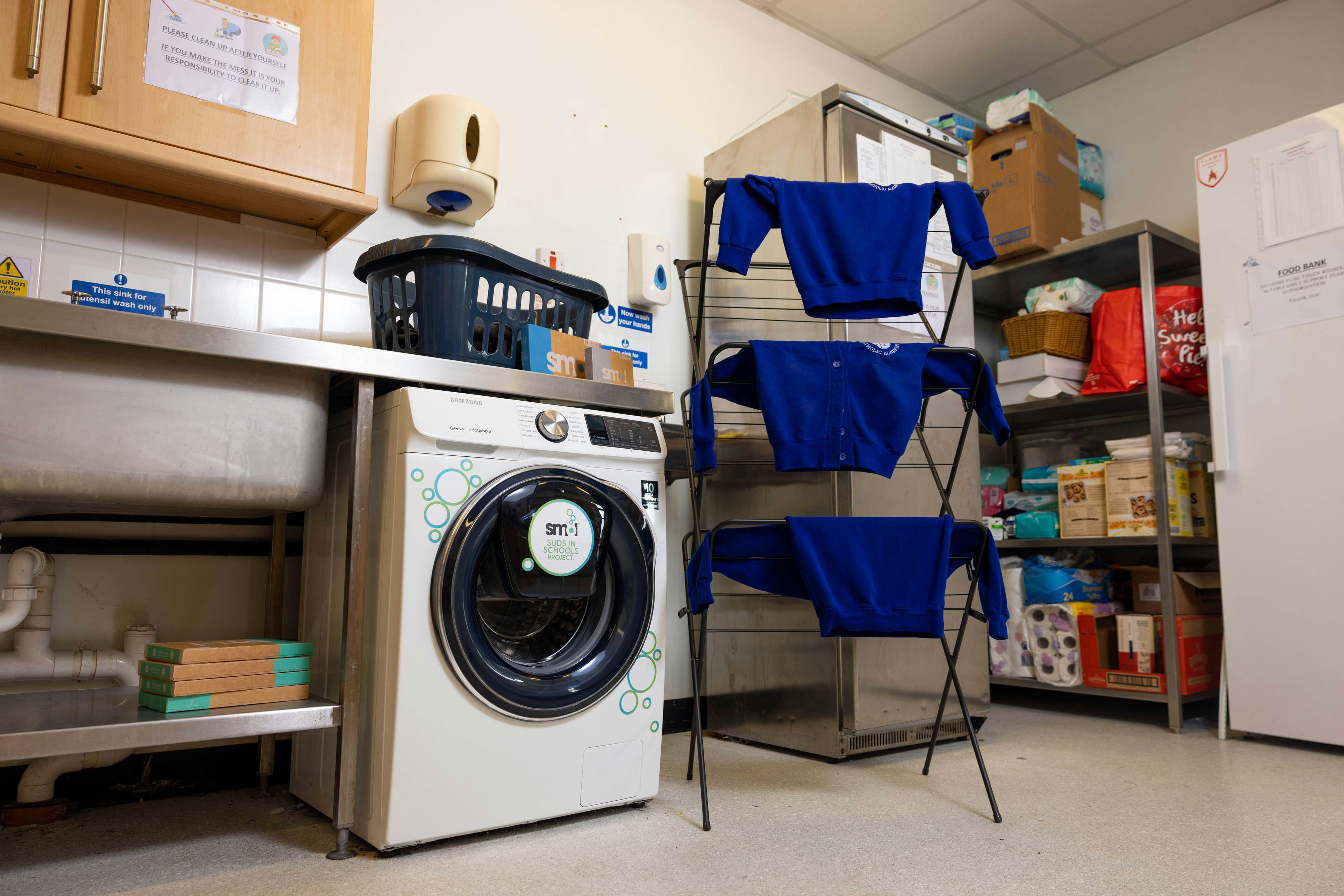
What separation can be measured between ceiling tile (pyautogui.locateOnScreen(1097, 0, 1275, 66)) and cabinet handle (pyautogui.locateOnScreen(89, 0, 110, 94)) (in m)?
3.57

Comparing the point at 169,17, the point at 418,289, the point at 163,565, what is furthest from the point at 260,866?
the point at 169,17

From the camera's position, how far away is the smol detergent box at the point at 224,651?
1.50 metres

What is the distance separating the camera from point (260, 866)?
148 cm

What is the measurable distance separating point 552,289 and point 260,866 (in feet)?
4.13

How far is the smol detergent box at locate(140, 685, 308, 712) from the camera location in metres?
1.46

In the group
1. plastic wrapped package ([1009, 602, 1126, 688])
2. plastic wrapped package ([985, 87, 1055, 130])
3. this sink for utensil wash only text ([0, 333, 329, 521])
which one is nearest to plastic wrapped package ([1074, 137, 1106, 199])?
plastic wrapped package ([985, 87, 1055, 130])

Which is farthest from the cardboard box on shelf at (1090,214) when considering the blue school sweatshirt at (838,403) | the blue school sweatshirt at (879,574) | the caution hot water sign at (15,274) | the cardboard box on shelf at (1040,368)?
the caution hot water sign at (15,274)

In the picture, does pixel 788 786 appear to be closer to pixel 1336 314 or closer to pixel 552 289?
pixel 552 289

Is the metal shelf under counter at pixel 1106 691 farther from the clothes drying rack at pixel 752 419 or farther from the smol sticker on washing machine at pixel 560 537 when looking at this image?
the smol sticker on washing machine at pixel 560 537

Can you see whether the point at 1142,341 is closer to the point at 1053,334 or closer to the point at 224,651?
the point at 1053,334

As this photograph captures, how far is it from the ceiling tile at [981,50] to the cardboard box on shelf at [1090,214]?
60 centimetres

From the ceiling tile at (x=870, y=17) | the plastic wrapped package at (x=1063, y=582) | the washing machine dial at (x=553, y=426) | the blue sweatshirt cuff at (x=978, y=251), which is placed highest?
the ceiling tile at (x=870, y=17)

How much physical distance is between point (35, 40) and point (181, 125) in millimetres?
248

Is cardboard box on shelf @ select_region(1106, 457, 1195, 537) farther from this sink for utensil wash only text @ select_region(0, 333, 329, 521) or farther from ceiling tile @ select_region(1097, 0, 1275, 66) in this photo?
this sink for utensil wash only text @ select_region(0, 333, 329, 521)
